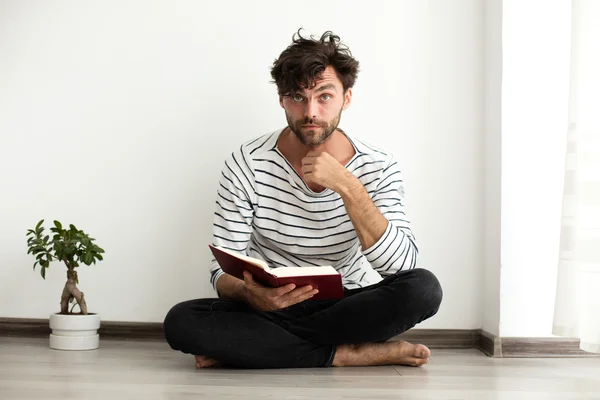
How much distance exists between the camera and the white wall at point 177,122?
275 cm

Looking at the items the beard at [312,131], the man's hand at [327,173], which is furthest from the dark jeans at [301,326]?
the beard at [312,131]

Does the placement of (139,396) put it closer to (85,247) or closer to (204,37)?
(85,247)

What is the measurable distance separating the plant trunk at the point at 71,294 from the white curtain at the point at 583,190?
1592 millimetres

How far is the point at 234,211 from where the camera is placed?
2336mm

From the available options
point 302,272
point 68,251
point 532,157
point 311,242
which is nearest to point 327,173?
point 311,242

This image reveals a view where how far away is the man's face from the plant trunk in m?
0.96

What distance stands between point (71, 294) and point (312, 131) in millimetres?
A: 1048

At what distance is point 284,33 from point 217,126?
1.41 feet

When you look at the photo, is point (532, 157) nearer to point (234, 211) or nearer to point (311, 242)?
point (311, 242)

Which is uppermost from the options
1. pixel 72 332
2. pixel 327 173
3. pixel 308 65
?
pixel 308 65

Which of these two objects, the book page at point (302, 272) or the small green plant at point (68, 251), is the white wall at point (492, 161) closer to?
the book page at point (302, 272)

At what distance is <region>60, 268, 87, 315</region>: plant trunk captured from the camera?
2580 millimetres

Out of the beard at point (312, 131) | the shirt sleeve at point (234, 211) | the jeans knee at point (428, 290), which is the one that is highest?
the beard at point (312, 131)

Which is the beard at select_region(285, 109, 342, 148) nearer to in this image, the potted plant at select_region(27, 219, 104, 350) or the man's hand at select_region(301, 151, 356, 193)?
the man's hand at select_region(301, 151, 356, 193)
